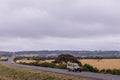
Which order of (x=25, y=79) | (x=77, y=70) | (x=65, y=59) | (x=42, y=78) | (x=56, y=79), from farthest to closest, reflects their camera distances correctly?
(x=65, y=59), (x=77, y=70), (x=25, y=79), (x=42, y=78), (x=56, y=79)

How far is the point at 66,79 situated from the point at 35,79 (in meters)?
9.81

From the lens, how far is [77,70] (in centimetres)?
7444

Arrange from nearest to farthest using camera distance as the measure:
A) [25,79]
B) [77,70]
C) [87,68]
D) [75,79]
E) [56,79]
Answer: [75,79] < [56,79] < [25,79] < [77,70] < [87,68]

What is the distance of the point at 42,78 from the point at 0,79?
9195 millimetres

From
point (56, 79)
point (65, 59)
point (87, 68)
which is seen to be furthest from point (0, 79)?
point (65, 59)

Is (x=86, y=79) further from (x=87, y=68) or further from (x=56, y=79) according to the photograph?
(x=87, y=68)

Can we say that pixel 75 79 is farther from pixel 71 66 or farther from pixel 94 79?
pixel 71 66

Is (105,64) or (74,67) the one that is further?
(105,64)

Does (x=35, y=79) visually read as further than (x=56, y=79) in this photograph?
Yes

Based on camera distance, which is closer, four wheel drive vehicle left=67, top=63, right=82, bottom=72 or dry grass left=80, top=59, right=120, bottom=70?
four wheel drive vehicle left=67, top=63, right=82, bottom=72

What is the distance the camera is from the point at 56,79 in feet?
173

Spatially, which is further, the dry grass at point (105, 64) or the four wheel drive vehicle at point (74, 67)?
the dry grass at point (105, 64)

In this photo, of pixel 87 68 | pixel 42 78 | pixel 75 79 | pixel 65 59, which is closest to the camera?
pixel 75 79

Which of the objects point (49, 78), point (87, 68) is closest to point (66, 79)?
point (49, 78)
